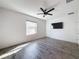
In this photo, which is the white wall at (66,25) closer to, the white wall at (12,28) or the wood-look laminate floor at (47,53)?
the wood-look laminate floor at (47,53)

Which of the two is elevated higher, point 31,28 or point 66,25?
point 66,25

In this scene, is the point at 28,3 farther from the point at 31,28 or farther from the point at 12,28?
the point at 31,28

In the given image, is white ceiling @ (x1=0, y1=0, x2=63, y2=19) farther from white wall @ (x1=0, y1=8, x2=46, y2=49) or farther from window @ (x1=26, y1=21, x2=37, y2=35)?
window @ (x1=26, y1=21, x2=37, y2=35)

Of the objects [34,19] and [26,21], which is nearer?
[26,21]

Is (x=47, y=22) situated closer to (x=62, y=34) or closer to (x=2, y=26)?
(x=62, y=34)

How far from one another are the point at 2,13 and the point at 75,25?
19.0 ft

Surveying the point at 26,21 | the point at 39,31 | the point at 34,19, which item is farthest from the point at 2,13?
the point at 39,31

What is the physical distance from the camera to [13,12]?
14.2 feet

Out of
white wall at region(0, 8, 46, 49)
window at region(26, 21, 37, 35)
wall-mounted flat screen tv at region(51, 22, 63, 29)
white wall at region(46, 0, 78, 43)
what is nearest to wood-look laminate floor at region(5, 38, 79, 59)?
white wall at region(0, 8, 46, 49)

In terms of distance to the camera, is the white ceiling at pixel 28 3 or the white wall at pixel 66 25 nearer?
the white ceiling at pixel 28 3

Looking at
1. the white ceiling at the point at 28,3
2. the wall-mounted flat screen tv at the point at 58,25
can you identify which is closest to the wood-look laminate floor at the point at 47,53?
the white ceiling at the point at 28,3

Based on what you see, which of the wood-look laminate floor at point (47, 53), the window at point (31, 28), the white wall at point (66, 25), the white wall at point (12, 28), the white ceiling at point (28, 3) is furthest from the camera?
the window at point (31, 28)

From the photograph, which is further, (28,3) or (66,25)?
(66,25)

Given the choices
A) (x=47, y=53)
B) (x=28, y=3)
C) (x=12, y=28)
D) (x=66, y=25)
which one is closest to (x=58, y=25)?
(x=66, y=25)
